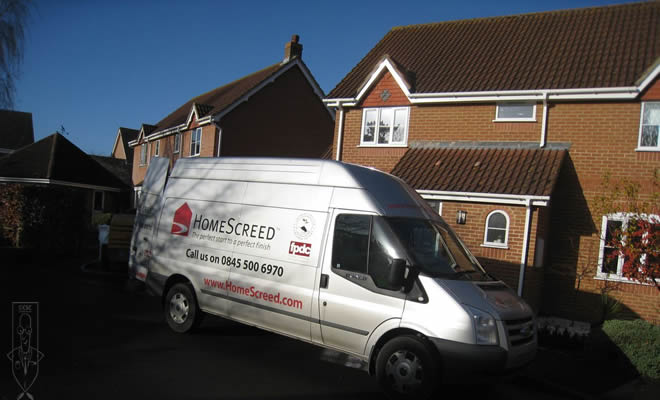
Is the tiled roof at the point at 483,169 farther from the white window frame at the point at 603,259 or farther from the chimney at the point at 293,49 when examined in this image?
the chimney at the point at 293,49

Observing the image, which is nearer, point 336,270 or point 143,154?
point 336,270

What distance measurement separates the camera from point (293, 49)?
83.6 feet

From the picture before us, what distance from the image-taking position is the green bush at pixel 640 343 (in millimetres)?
7242

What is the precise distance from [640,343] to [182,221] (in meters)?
7.27

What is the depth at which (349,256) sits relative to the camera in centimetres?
613

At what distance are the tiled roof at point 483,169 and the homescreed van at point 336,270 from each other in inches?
209

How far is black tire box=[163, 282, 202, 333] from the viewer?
770 cm

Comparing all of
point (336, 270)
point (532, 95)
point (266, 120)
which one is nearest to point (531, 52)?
point (532, 95)

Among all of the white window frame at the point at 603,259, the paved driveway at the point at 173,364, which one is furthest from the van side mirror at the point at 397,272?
the white window frame at the point at 603,259

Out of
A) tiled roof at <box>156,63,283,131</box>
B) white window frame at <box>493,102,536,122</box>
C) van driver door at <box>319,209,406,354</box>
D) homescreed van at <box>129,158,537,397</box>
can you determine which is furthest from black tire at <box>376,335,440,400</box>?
tiled roof at <box>156,63,283,131</box>

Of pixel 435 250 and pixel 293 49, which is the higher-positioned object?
pixel 293 49

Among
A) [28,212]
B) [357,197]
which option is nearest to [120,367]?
[357,197]

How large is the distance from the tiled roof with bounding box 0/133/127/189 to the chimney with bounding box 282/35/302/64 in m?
12.9

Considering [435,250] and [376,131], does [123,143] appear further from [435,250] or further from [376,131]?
[435,250]
